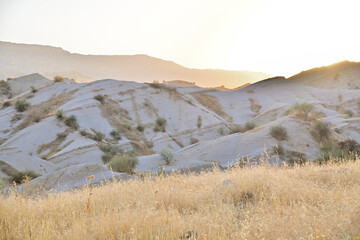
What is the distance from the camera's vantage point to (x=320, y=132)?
17078 millimetres

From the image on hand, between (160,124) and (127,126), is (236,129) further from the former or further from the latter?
(127,126)

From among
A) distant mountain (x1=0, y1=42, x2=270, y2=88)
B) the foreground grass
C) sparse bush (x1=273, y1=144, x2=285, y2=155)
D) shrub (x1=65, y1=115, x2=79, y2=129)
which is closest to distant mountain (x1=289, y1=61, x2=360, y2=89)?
sparse bush (x1=273, y1=144, x2=285, y2=155)

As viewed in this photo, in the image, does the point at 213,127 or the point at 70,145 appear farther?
the point at 213,127

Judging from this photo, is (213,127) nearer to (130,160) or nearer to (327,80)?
(130,160)

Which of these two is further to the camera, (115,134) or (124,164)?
(115,134)

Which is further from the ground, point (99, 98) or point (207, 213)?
point (99, 98)

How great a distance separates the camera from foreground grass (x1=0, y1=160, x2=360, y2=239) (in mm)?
3703

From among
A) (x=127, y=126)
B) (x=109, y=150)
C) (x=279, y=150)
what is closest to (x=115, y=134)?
(x=127, y=126)

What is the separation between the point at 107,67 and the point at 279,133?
14681cm

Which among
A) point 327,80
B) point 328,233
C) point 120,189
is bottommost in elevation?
point 120,189

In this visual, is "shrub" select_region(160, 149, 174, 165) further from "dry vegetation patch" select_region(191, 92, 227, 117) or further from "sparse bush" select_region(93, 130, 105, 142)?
"dry vegetation patch" select_region(191, 92, 227, 117)

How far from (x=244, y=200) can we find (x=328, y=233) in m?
2.41

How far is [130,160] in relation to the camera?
14.8 meters

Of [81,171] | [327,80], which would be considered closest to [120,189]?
[81,171]
